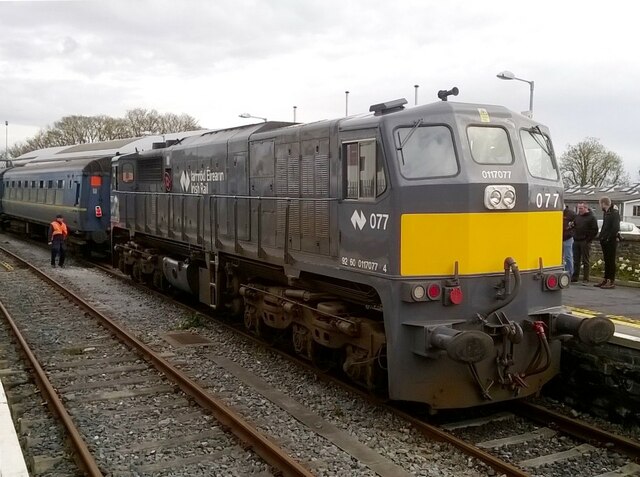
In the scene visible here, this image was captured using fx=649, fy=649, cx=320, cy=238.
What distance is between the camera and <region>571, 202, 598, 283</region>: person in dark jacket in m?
13.1

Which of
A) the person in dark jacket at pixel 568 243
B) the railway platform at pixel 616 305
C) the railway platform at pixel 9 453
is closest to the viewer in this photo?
the railway platform at pixel 9 453

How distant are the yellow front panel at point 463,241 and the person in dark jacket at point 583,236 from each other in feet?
22.8

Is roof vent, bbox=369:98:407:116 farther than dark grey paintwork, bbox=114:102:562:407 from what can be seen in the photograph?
Yes

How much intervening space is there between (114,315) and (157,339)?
237 centimetres

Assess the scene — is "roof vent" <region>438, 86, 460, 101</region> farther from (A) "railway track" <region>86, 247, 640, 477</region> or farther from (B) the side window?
(B) the side window

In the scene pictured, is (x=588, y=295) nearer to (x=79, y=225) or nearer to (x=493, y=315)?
(x=493, y=315)

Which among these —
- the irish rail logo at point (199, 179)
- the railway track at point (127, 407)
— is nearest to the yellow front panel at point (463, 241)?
the railway track at point (127, 407)

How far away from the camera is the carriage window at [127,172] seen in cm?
1584

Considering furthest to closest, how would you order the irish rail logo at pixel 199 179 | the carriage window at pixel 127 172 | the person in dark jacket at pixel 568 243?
the carriage window at pixel 127 172, the person in dark jacket at pixel 568 243, the irish rail logo at pixel 199 179

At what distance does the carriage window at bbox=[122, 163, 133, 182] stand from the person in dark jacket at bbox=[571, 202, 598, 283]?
10218 mm

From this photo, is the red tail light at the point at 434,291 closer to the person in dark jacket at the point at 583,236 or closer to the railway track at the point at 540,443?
the railway track at the point at 540,443

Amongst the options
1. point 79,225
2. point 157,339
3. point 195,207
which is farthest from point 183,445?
point 79,225

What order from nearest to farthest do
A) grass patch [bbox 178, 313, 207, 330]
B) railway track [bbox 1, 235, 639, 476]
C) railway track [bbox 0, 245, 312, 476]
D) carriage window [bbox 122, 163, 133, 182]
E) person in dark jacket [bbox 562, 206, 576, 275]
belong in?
railway track [bbox 1, 235, 639, 476] < railway track [bbox 0, 245, 312, 476] < grass patch [bbox 178, 313, 207, 330] < person in dark jacket [bbox 562, 206, 576, 275] < carriage window [bbox 122, 163, 133, 182]

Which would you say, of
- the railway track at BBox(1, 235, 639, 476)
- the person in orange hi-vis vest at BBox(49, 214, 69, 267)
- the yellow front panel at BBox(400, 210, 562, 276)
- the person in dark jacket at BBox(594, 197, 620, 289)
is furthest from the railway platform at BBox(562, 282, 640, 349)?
the person in orange hi-vis vest at BBox(49, 214, 69, 267)
